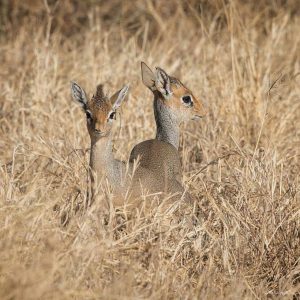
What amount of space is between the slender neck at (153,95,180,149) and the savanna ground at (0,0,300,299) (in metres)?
0.21

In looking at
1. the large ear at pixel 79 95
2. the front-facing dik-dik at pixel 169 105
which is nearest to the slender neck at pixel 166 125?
the front-facing dik-dik at pixel 169 105

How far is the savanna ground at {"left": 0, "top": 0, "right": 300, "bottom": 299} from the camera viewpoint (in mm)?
4414

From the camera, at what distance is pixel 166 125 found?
6770 mm

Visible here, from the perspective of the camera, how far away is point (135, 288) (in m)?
4.41

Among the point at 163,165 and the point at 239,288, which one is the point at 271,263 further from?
the point at 163,165

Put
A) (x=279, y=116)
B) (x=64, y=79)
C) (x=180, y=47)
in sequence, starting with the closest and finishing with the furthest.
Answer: (x=279, y=116) → (x=64, y=79) → (x=180, y=47)

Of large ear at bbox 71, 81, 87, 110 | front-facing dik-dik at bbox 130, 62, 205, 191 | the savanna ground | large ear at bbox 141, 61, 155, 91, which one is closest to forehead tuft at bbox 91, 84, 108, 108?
large ear at bbox 71, 81, 87, 110

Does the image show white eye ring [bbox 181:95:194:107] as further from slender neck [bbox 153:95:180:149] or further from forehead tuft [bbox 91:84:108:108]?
forehead tuft [bbox 91:84:108:108]

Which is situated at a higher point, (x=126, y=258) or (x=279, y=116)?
(x=279, y=116)

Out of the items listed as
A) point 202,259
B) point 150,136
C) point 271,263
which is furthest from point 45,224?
point 150,136

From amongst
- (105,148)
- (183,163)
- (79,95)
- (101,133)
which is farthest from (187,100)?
(101,133)

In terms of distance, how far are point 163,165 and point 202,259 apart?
114 centimetres

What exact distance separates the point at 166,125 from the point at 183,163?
1.05 feet

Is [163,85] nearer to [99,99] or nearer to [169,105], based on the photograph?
[169,105]
